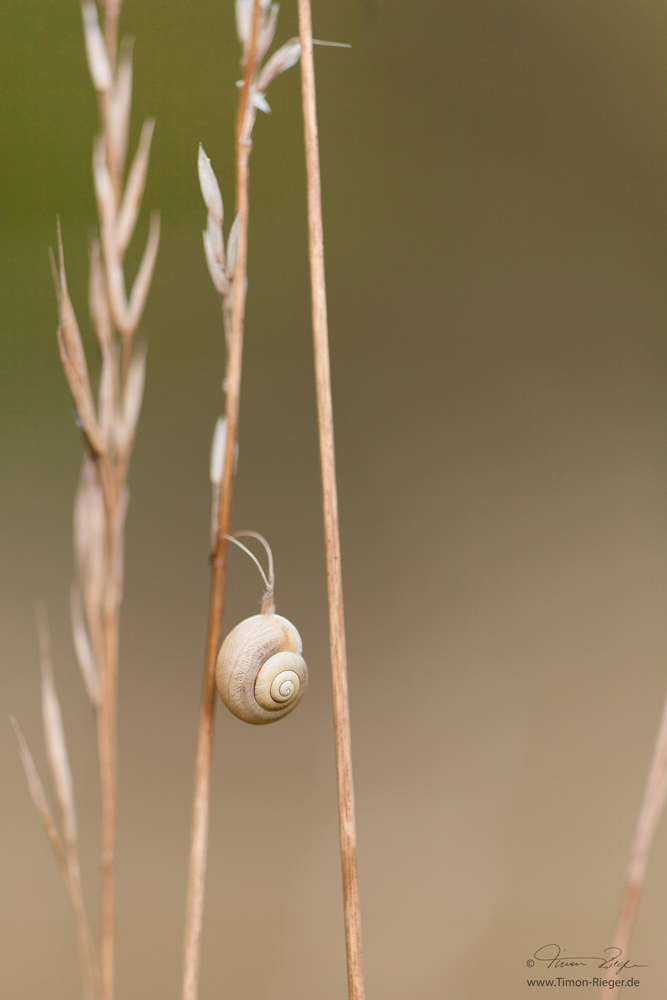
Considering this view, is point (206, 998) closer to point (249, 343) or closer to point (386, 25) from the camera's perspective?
point (249, 343)

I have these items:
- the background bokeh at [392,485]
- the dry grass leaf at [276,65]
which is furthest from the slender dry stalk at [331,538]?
the background bokeh at [392,485]

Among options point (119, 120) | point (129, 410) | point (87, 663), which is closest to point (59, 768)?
point (87, 663)

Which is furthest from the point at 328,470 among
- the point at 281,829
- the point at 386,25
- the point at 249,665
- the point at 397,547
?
the point at 386,25

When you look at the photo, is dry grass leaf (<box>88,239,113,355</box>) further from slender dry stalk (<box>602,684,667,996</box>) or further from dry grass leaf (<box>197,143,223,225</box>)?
slender dry stalk (<box>602,684,667,996</box>)
